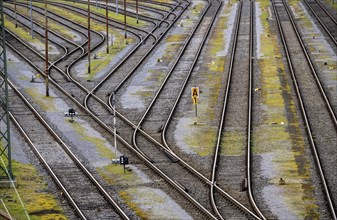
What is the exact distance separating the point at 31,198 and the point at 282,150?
391 inches

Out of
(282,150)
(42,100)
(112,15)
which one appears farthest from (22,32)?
(282,150)

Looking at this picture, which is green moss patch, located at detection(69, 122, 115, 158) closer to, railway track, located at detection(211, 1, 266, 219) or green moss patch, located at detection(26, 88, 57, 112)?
railway track, located at detection(211, 1, 266, 219)

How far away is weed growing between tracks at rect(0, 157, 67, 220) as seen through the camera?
25.4 meters

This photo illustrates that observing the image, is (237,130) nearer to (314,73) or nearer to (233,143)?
(233,143)

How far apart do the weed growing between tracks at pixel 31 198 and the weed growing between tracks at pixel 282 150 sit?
6.11 m

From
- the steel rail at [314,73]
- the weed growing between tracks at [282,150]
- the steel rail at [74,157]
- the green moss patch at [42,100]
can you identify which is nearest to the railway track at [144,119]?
the steel rail at [314,73]

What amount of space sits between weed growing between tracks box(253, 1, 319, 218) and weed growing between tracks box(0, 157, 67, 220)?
6.11 metres

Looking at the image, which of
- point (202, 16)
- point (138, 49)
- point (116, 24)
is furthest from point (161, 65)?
point (202, 16)

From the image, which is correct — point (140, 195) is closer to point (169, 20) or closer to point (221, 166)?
point (221, 166)

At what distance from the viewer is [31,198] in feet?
89.4

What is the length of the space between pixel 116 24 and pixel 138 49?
49.4 ft

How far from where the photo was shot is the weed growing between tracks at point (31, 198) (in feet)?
83.5

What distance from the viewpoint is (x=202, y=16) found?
278ft

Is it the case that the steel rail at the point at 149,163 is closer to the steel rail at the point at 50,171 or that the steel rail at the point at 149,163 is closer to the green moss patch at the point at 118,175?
the green moss patch at the point at 118,175
